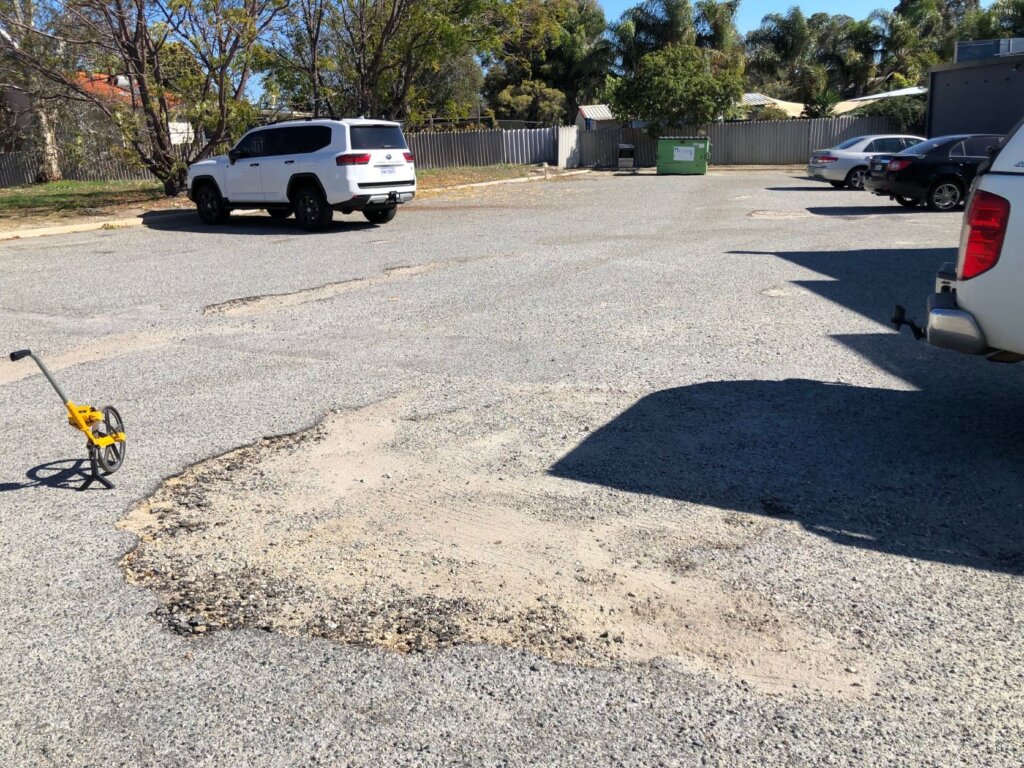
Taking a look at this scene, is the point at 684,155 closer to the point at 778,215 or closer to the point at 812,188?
the point at 812,188

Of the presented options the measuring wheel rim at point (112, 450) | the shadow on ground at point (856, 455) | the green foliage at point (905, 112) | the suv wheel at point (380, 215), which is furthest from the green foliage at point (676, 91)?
the measuring wheel rim at point (112, 450)

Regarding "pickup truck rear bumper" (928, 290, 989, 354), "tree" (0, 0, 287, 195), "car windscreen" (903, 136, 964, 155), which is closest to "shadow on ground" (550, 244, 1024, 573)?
A: "pickup truck rear bumper" (928, 290, 989, 354)

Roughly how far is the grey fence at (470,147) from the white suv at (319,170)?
65.7 ft

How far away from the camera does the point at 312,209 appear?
1605 cm

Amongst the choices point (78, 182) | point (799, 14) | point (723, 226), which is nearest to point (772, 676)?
point (723, 226)

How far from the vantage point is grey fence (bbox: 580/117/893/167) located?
127 ft

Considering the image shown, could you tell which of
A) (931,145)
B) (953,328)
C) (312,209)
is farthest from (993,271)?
(931,145)

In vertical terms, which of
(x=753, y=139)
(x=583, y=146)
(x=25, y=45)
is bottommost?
(x=583, y=146)

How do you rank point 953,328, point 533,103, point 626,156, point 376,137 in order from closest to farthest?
point 953,328, point 376,137, point 626,156, point 533,103

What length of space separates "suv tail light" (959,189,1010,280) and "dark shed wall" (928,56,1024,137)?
24.4 metres

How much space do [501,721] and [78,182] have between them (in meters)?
33.9

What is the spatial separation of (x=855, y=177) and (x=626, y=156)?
1595 centimetres

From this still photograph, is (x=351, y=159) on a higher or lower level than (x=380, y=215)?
higher

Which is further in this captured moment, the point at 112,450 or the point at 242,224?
the point at 242,224
